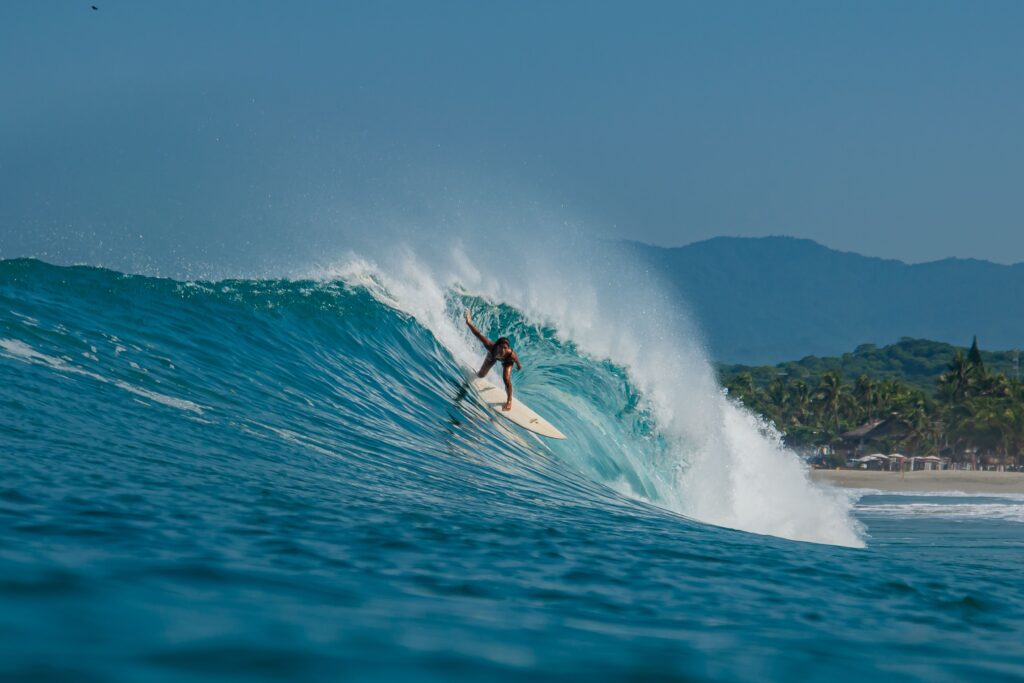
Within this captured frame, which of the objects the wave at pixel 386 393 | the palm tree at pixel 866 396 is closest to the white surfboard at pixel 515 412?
the wave at pixel 386 393

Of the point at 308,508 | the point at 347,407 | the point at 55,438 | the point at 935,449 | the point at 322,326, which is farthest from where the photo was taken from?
the point at 935,449

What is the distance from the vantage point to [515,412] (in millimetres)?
12852

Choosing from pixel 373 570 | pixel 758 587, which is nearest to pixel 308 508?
pixel 373 570

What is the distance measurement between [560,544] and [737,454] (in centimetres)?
1131

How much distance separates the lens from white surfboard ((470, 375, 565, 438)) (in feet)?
41.7

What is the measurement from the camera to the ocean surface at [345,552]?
3516 mm

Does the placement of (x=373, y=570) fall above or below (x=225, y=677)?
above

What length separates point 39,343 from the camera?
31.5 feet

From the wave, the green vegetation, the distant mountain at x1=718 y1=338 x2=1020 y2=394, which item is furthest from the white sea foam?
the distant mountain at x1=718 y1=338 x2=1020 y2=394

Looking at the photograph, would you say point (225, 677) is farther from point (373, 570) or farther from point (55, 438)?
point (55, 438)

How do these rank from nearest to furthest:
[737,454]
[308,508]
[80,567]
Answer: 1. [80,567]
2. [308,508]
3. [737,454]

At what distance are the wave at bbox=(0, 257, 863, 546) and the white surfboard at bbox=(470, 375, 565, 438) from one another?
233mm

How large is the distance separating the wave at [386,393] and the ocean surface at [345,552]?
0.06 metres

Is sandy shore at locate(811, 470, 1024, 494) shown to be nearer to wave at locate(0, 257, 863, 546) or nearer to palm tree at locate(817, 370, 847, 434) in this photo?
wave at locate(0, 257, 863, 546)
